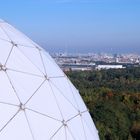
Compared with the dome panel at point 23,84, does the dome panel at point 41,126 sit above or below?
below

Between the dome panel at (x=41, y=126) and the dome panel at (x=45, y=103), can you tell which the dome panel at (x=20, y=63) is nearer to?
the dome panel at (x=45, y=103)

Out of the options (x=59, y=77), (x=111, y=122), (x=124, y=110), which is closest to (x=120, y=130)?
(x=111, y=122)

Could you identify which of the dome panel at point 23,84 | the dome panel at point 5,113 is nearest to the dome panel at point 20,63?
the dome panel at point 23,84

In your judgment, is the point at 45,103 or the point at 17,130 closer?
the point at 17,130

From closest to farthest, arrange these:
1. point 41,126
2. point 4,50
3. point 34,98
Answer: point 41,126, point 34,98, point 4,50

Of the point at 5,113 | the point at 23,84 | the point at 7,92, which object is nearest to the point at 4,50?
the point at 23,84

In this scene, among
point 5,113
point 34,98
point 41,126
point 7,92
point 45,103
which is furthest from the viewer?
point 45,103

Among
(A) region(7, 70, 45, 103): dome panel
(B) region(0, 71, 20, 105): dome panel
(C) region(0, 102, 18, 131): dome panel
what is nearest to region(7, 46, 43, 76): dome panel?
(A) region(7, 70, 45, 103): dome panel

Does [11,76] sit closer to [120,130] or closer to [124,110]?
[120,130]

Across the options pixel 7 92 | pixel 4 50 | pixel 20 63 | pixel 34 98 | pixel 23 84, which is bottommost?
pixel 34 98

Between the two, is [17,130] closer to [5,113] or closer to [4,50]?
[5,113]
